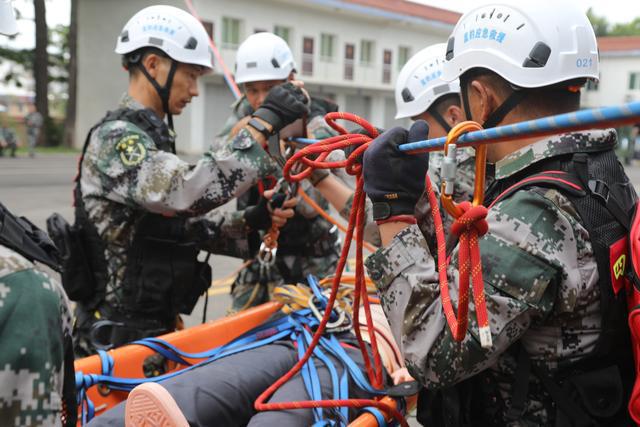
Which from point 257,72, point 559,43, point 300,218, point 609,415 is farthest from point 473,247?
point 257,72

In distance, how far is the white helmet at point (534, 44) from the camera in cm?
176

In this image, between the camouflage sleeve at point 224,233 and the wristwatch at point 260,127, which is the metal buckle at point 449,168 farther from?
the camouflage sleeve at point 224,233

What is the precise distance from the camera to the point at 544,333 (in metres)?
1.60

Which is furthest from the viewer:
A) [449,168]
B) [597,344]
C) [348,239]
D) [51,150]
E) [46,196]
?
[51,150]

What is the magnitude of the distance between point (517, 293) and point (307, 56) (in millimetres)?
30016

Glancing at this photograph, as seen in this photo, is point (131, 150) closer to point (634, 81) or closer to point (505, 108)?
point (505, 108)

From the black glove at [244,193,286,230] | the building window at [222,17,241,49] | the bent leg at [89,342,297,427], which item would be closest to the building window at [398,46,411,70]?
the building window at [222,17,241,49]

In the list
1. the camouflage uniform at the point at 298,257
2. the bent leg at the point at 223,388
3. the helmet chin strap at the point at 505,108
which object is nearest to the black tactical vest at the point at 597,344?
the helmet chin strap at the point at 505,108

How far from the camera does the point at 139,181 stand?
8.86 ft

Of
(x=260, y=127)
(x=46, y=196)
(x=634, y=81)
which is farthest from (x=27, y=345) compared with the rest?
(x=634, y=81)

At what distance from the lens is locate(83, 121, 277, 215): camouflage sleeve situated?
270 centimetres

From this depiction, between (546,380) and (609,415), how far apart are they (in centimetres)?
17

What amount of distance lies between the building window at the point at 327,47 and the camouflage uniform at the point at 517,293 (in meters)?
30.3

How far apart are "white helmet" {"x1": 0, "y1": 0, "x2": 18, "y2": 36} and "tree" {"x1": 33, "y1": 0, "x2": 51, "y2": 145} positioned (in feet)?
85.0
